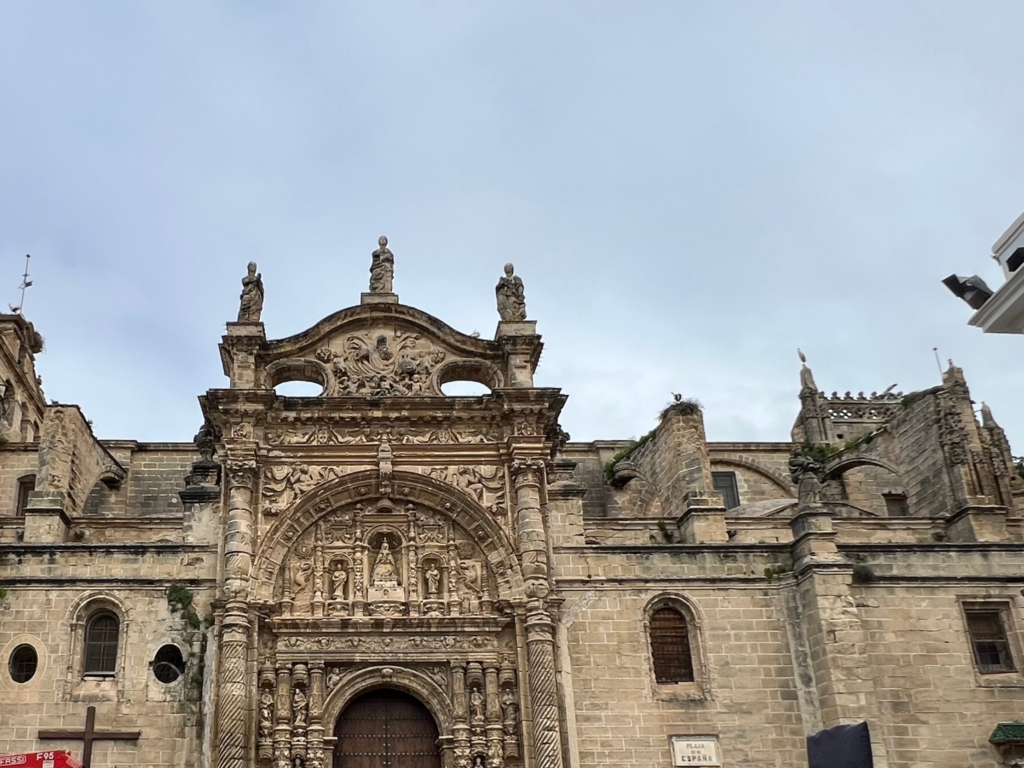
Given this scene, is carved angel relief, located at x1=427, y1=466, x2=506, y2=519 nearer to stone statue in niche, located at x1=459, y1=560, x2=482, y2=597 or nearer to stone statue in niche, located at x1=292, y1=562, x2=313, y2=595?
stone statue in niche, located at x1=459, y1=560, x2=482, y2=597

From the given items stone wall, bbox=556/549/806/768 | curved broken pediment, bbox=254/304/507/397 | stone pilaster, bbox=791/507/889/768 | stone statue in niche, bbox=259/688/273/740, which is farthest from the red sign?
stone pilaster, bbox=791/507/889/768

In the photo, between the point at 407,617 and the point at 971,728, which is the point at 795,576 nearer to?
the point at 971,728

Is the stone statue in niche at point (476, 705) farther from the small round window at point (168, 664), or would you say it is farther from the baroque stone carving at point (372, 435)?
the small round window at point (168, 664)

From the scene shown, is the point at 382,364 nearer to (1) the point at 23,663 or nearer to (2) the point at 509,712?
(2) the point at 509,712

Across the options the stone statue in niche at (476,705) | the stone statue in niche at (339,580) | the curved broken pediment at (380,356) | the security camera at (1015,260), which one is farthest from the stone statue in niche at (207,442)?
the security camera at (1015,260)

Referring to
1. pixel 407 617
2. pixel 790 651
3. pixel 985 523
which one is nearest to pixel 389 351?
pixel 407 617

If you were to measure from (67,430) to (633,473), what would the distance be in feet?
44.6

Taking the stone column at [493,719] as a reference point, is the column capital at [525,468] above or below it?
above

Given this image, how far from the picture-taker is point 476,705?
648 inches

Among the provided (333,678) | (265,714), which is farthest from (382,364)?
(265,714)

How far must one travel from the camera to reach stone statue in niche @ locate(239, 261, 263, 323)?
62.4 ft

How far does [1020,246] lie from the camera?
10414mm

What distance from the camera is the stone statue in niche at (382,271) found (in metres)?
19.9

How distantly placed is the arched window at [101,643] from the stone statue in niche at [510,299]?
8553mm
